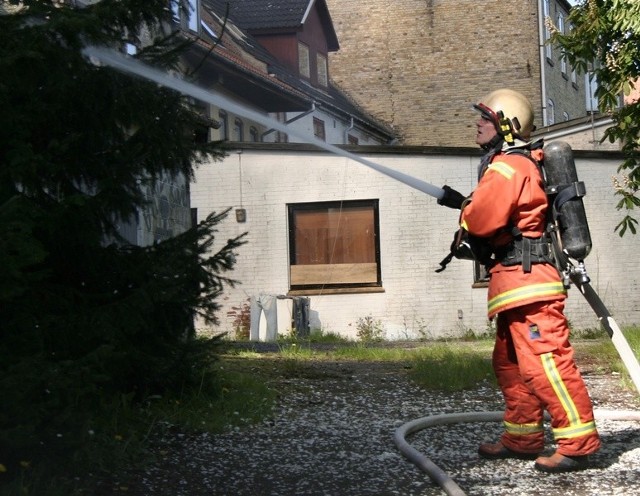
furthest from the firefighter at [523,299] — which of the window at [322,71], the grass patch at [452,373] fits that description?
the window at [322,71]

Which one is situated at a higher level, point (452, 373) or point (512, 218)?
point (512, 218)

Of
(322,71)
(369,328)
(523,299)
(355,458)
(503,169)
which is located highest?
(322,71)

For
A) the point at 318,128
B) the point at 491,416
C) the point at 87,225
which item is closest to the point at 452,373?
the point at 491,416

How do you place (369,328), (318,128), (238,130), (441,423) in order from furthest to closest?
1. (318,128)
2. (238,130)
3. (369,328)
4. (441,423)

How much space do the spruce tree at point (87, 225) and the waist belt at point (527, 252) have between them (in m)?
1.52

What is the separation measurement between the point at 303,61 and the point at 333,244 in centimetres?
1236

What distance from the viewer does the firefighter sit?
18.2ft

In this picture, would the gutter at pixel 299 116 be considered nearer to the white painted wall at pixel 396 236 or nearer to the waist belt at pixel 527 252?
the white painted wall at pixel 396 236

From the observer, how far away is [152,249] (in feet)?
19.5

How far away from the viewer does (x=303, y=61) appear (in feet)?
103

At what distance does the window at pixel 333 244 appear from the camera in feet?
66.1

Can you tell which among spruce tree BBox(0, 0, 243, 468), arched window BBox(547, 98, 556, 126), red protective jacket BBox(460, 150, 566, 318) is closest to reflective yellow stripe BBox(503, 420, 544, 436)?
red protective jacket BBox(460, 150, 566, 318)

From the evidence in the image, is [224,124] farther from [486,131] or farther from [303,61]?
[486,131]

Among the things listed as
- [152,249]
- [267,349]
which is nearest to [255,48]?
[267,349]
